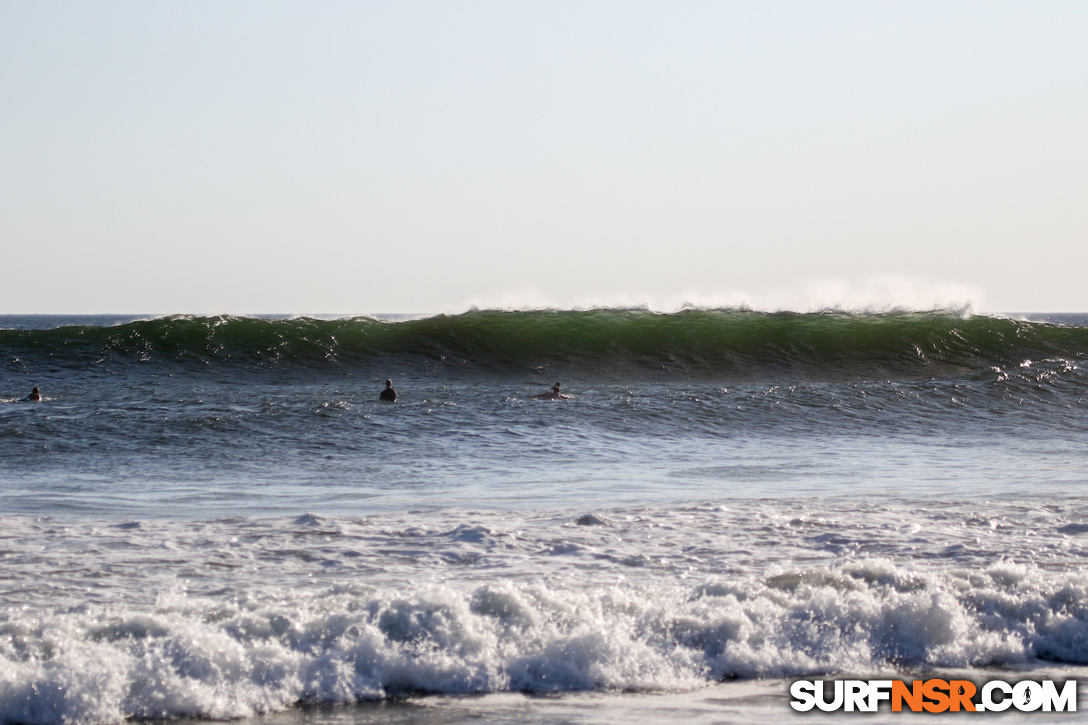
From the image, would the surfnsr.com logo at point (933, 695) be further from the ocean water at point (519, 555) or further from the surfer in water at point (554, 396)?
the surfer in water at point (554, 396)

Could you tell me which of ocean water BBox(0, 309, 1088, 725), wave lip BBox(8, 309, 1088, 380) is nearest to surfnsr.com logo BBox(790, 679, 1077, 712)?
ocean water BBox(0, 309, 1088, 725)

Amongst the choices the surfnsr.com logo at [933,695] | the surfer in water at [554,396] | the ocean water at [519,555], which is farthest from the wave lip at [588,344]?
the surfnsr.com logo at [933,695]

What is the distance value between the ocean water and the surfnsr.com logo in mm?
130

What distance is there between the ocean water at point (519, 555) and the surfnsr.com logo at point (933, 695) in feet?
0.43

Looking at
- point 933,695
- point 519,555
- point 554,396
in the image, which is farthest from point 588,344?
point 933,695

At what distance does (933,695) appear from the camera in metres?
4.21

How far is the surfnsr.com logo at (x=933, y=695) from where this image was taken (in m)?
4.07

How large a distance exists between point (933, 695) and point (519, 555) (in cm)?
256

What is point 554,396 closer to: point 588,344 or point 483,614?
point 588,344

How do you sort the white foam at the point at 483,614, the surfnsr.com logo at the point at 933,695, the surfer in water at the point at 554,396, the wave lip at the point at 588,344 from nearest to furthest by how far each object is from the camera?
the surfnsr.com logo at the point at 933,695 → the white foam at the point at 483,614 → the surfer in water at the point at 554,396 → the wave lip at the point at 588,344

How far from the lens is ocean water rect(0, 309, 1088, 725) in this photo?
4.21m

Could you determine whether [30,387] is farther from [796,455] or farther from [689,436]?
[796,455]

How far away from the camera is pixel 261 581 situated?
17.5 ft

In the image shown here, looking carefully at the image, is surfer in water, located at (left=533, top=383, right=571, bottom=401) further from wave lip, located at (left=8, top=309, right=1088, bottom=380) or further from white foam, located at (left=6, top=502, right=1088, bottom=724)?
white foam, located at (left=6, top=502, right=1088, bottom=724)
